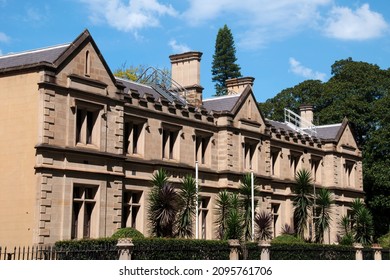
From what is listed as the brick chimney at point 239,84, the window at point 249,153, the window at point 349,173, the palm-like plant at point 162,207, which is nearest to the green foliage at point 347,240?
the window at point 249,153

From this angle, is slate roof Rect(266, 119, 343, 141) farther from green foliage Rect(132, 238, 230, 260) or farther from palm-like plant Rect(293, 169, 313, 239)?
green foliage Rect(132, 238, 230, 260)

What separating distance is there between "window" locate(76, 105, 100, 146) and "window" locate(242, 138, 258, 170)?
503 inches

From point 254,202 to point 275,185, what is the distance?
6753 mm

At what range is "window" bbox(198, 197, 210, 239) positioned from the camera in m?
40.6

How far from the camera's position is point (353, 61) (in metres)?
69.8

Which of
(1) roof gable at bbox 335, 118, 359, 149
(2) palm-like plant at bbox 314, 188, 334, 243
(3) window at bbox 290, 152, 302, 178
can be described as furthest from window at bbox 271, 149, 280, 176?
(1) roof gable at bbox 335, 118, 359, 149

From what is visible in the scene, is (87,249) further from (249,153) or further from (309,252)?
(249,153)

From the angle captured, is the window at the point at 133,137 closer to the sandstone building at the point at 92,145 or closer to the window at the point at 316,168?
the sandstone building at the point at 92,145

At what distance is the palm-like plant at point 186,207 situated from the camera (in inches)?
1374

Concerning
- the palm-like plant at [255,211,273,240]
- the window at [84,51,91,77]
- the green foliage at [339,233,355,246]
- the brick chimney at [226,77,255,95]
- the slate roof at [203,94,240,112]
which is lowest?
the green foliage at [339,233,355,246]

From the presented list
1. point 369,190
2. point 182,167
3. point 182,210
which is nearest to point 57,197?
point 182,210

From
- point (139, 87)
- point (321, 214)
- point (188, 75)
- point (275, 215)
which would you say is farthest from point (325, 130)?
point (139, 87)

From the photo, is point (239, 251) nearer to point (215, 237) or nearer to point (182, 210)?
point (182, 210)

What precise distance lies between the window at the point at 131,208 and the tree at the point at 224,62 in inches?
2143
